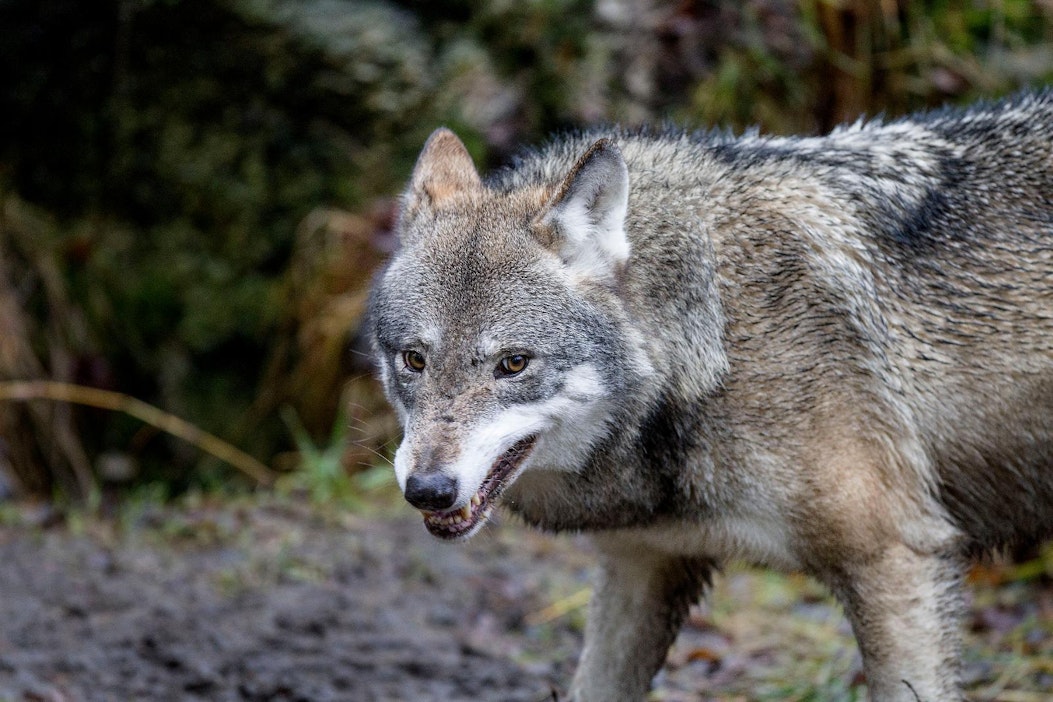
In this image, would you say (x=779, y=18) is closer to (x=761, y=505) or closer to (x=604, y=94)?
(x=604, y=94)

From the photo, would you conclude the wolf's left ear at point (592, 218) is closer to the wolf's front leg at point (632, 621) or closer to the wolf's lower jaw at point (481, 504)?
the wolf's lower jaw at point (481, 504)

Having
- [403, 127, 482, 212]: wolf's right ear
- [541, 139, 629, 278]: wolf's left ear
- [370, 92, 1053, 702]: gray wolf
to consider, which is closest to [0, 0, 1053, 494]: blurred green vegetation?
[403, 127, 482, 212]: wolf's right ear

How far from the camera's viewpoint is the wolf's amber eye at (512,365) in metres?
3.62

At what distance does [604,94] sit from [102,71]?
11.3 feet

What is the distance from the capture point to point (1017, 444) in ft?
12.9

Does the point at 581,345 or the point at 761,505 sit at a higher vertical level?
the point at 581,345

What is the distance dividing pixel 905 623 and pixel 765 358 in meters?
0.93

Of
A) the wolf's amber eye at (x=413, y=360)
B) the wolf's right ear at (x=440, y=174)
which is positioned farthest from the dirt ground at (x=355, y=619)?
the wolf's right ear at (x=440, y=174)

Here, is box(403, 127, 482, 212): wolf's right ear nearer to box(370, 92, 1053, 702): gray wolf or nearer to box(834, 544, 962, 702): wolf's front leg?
box(370, 92, 1053, 702): gray wolf

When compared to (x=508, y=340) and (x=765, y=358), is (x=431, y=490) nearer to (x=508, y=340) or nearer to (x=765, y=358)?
(x=508, y=340)

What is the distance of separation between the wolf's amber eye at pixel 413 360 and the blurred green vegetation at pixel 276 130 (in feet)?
13.7

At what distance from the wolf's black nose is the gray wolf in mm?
123

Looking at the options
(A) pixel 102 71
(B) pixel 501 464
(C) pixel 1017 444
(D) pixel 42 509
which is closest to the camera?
(B) pixel 501 464

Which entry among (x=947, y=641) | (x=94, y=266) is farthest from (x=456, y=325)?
(x=94, y=266)
